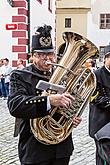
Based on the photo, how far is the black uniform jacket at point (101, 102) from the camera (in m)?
4.46

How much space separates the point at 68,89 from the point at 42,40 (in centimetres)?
49

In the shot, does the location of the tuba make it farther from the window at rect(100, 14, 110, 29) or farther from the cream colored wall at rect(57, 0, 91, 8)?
the window at rect(100, 14, 110, 29)

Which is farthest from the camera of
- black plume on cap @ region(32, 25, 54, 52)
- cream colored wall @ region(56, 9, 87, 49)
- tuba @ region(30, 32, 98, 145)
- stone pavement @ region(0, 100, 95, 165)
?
cream colored wall @ region(56, 9, 87, 49)

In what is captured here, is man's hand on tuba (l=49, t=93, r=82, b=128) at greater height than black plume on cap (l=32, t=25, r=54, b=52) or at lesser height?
lesser

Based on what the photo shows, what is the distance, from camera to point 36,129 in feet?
10.9

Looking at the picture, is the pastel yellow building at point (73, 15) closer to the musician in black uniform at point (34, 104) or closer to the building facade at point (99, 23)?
the building facade at point (99, 23)

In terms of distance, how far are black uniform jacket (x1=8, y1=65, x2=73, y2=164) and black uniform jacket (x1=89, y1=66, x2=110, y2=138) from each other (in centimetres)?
105

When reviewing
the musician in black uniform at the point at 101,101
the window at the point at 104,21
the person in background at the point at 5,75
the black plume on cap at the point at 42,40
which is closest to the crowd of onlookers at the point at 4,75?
the person in background at the point at 5,75

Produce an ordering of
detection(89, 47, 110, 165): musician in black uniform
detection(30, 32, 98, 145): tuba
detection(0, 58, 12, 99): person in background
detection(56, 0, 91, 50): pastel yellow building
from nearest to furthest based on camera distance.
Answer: detection(30, 32, 98, 145): tuba < detection(89, 47, 110, 165): musician in black uniform < detection(0, 58, 12, 99): person in background < detection(56, 0, 91, 50): pastel yellow building

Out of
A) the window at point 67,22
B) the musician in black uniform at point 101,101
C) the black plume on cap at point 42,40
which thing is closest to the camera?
the black plume on cap at point 42,40

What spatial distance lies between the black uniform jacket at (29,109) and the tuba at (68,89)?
0.07 metres

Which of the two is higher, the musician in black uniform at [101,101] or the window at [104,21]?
the window at [104,21]

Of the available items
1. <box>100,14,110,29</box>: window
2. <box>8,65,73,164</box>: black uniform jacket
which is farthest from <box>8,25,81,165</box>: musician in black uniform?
<box>100,14,110,29</box>: window

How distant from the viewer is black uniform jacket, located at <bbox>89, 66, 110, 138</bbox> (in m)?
4.46
